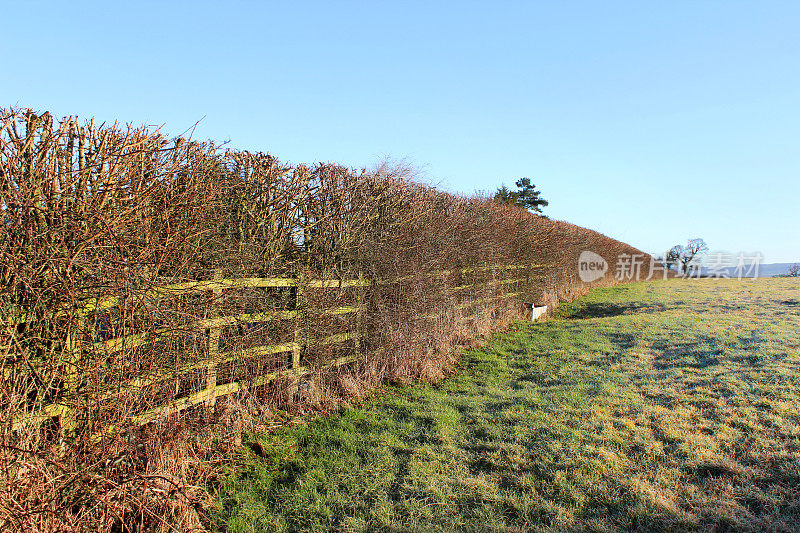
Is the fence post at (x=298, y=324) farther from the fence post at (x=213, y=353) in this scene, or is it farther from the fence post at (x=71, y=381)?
the fence post at (x=71, y=381)

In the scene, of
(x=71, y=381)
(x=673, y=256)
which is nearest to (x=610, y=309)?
(x=71, y=381)

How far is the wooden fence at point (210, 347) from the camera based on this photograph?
8.96 ft

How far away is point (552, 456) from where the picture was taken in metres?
3.84

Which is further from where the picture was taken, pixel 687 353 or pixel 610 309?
pixel 610 309

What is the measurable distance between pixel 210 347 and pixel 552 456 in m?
3.20

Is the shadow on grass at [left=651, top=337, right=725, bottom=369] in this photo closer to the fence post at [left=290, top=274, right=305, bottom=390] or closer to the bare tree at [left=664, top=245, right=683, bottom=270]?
the fence post at [left=290, top=274, right=305, bottom=390]

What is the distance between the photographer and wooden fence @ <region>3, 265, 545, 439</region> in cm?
273

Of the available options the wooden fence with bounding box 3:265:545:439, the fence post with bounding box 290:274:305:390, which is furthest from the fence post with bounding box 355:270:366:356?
the fence post with bounding box 290:274:305:390

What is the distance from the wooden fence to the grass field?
0.68 m

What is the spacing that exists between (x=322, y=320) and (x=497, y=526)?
307cm

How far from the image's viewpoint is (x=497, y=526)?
2.93 meters

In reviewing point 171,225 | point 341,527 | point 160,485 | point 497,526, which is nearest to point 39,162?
point 171,225

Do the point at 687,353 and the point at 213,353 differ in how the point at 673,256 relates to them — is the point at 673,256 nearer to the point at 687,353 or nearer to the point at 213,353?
the point at 687,353

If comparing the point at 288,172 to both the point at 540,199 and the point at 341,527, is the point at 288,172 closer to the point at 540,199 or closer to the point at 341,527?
the point at 341,527
